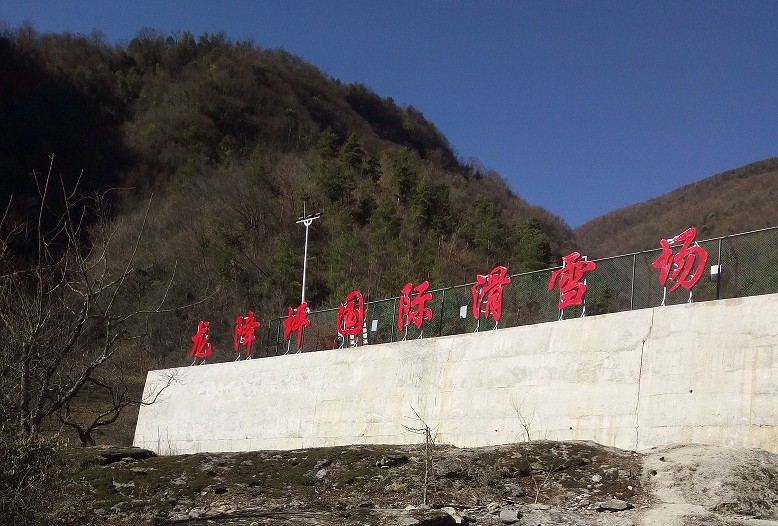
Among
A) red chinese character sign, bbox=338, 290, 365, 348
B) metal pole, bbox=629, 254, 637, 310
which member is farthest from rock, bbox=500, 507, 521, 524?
red chinese character sign, bbox=338, 290, 365, 348

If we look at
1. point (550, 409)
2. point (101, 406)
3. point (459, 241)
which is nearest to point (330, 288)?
point (459, 241)

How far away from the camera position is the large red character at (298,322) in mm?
19906

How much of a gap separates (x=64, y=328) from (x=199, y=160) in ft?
225

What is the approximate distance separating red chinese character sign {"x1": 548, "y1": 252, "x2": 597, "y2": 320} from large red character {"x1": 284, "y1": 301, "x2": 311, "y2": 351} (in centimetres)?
770

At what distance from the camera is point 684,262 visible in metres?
12.1

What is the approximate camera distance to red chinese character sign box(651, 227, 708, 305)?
11.8 m

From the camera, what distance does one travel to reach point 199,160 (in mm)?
76688

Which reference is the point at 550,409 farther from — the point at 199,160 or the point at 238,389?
the point at 199,160

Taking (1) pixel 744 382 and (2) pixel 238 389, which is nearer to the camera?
(1) pixel 744 382

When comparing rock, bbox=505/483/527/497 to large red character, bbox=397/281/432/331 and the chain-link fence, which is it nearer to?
the chain-link fence

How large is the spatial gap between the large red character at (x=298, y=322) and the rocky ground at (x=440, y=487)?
26.0 feet

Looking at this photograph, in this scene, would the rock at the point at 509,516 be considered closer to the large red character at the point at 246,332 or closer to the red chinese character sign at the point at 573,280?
the red chinese character sign at the point at 573,280

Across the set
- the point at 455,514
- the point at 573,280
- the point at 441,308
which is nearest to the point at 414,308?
the point at 441,308

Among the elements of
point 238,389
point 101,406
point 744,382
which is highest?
point 744,382
